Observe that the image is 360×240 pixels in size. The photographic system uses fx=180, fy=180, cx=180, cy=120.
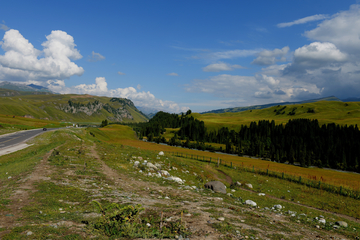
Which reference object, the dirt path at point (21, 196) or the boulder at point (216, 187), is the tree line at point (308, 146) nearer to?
the boulder at point (216, 187)

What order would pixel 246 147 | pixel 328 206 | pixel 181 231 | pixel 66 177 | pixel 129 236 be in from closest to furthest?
pixel 129 236, pixel 181 231, pixel 66 177, pixel 328 206, pixel 246 147

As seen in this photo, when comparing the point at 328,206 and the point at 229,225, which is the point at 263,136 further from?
the point at 229,225

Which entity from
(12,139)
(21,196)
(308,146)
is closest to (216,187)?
(21,196)

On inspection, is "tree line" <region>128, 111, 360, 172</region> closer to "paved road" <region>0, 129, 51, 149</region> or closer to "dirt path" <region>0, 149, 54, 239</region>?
"paved road" <region>0, 129, 51, 149</region>

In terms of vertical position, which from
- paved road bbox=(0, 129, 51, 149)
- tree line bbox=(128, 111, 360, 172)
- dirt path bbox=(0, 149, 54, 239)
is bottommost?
tree line bbox=(128, 111, 360, 172)

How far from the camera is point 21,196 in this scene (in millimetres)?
12438

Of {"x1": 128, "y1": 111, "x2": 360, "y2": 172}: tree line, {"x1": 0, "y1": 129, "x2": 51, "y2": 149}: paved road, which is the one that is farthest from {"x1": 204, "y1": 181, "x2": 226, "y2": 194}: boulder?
{"x1": 128, "y1": 111, "x2": 360, "y2": 172}: tree line

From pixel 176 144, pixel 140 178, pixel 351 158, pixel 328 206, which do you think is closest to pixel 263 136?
pixel 351 158

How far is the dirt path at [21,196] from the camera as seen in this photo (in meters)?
8.77

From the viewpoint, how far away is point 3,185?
15.1 m

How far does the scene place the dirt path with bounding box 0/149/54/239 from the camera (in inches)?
345

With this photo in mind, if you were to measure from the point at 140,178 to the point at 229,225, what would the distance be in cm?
1470

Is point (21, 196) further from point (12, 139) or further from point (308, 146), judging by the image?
point (308, 146)

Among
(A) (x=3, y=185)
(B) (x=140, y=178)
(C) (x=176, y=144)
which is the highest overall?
(A) (x=3, y=185)
